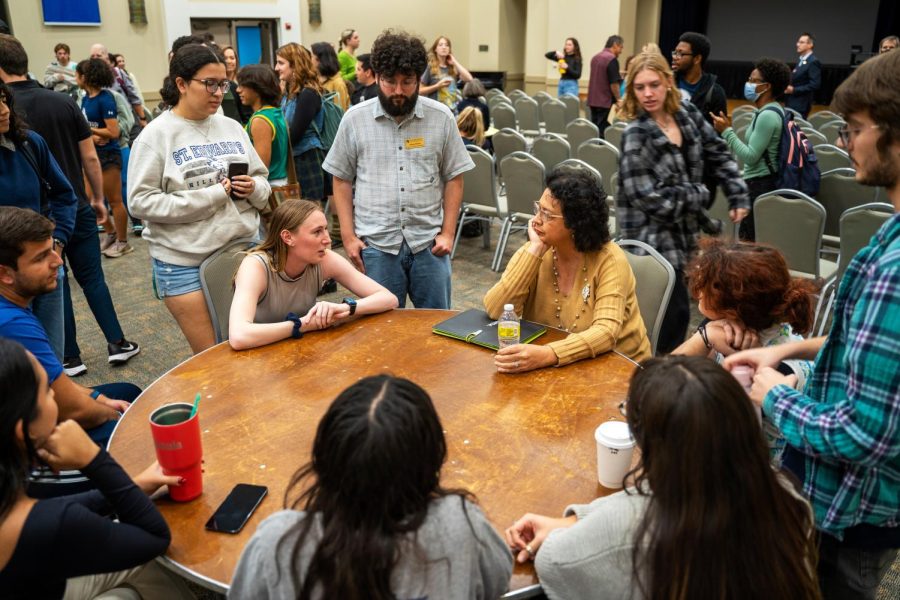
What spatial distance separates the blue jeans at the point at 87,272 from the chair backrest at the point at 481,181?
8.73 feet

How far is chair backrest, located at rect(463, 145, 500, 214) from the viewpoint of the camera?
17.6ft

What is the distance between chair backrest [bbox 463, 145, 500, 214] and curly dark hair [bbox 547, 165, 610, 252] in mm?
2945

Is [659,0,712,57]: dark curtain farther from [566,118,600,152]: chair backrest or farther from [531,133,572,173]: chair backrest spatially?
[531,133,572,173]: chair backrest

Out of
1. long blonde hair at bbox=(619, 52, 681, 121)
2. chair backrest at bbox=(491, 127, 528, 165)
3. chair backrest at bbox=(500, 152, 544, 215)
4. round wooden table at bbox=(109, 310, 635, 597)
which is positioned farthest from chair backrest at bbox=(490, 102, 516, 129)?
round wooden table at bbox=(109, 310, 635, 597)

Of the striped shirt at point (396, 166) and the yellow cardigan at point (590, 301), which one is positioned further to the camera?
the striped shirt at point (396, 166)

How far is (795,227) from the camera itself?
382 centimetres

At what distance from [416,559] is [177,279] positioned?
2053mm

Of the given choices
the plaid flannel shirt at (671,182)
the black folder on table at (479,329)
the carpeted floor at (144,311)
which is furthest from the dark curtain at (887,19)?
the black folder on table at (479,329)

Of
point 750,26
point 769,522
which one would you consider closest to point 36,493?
point 769,522

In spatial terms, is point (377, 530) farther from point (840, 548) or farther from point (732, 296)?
point (732, 296)

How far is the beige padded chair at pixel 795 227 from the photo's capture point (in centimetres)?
374

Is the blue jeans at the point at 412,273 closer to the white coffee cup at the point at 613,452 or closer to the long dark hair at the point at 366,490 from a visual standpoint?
the white coffee cup at the point at 613,452

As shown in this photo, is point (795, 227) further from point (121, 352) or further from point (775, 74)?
point (121, 352)

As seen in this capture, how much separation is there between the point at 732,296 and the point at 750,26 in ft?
53.7
